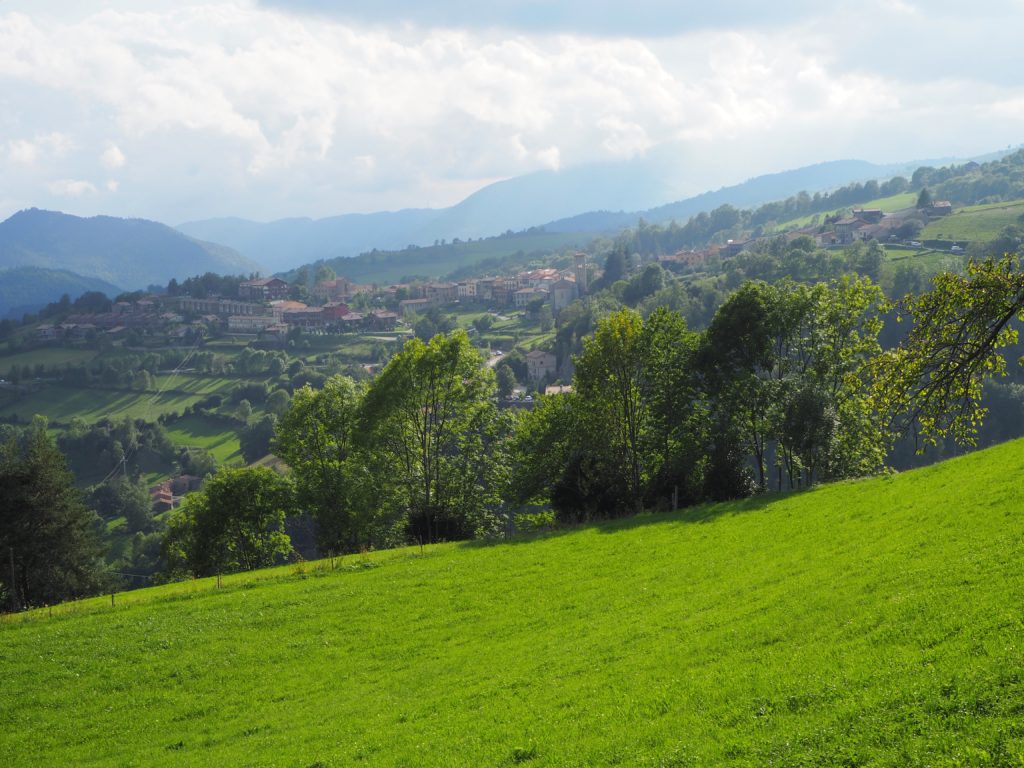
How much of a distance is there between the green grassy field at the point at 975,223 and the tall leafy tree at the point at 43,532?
541ft

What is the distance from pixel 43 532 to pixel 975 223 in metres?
188

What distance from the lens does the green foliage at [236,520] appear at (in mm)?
41469

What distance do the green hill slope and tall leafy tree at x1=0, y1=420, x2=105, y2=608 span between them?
17351 millimetres

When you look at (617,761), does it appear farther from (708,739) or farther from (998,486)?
(998,486)

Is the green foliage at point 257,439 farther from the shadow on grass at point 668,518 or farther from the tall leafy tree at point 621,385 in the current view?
the shadow on grass at point 668,518

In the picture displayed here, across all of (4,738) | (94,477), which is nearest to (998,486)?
(4,738)

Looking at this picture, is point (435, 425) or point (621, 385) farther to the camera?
point (435, 425)

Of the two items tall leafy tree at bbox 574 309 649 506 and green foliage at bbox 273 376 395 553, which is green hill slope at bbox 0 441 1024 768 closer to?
tall leafy tree at bbox 574 309 649 506

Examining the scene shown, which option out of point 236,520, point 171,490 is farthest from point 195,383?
point 236,520

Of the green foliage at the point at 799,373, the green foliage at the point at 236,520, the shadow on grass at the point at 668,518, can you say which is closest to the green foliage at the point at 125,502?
the green foliage at the point at 236,520

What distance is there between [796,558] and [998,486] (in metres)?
5.67

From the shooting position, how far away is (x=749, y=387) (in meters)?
36.4

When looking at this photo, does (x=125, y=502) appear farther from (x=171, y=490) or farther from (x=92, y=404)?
(x=92, y=404)

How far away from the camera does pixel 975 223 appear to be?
166 meters
